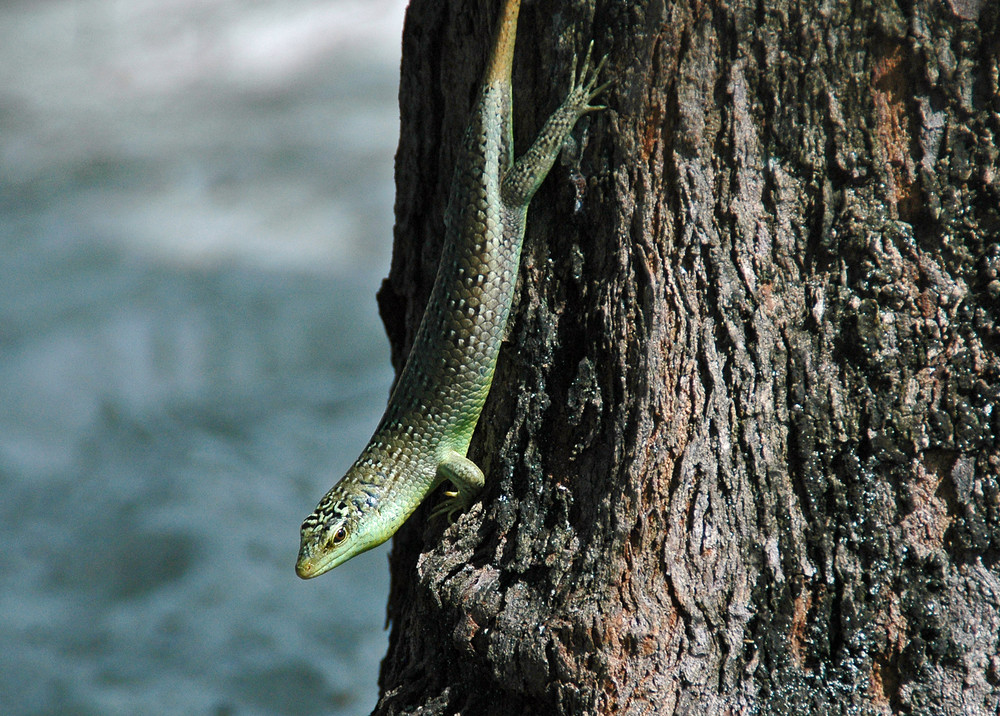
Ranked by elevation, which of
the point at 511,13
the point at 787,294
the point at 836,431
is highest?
the point at 511,13

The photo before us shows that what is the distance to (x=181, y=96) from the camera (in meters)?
8.97

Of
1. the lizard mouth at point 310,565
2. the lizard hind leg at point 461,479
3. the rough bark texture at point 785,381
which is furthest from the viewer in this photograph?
the lizard mouth at point 310,565

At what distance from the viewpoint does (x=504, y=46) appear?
8.74ft

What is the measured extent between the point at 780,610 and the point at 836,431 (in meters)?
0.51

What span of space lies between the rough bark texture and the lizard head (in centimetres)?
86

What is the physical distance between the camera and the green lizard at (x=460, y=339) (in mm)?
2701

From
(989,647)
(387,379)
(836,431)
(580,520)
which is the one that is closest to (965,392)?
(836,431)

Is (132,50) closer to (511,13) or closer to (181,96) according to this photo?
(181,96)

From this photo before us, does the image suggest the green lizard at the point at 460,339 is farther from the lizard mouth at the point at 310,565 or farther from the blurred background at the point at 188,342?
the blurred background at the point at 188,342

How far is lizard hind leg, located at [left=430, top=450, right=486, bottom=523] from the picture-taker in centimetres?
290

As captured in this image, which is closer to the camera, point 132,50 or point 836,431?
point 836,431

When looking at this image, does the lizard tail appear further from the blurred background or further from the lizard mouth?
the blurred background

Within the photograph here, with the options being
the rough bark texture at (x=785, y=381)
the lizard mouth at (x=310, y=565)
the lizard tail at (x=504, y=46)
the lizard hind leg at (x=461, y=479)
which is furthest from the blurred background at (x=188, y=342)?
the lizard tail at (x=504, y=46)

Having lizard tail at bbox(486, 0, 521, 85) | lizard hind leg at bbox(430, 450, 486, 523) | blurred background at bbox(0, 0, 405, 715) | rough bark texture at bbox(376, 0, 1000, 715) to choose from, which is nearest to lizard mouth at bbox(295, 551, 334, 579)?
lizard hind leg at bbox(430, 450, 486, 523)
